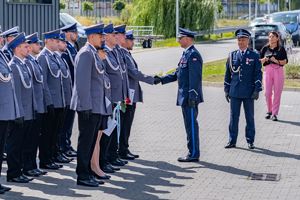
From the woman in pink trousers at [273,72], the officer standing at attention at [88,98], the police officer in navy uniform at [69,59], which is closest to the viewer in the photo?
the officer standing at attention at [88,98]

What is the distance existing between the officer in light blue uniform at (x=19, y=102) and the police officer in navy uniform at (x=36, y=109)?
0.78ft

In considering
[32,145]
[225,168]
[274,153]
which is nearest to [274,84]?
[274,153]

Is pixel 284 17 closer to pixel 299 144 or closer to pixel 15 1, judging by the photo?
pixel 15 1

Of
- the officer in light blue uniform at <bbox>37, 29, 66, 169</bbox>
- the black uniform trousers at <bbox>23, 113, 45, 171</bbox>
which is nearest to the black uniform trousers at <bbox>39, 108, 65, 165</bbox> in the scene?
the officer in light blue uniform at <bbox>37, 29, 66, 169</bbox>

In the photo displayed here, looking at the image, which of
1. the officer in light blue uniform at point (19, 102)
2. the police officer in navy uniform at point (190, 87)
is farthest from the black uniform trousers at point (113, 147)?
the officer in light blue uniform at point (19, 102)

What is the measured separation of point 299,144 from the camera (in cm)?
1451

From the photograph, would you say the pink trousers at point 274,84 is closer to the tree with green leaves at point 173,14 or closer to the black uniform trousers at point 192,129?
the black uniform trousers at point 192,129

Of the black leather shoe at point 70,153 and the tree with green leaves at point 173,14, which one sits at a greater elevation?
the tree with green leaves at point 173,14

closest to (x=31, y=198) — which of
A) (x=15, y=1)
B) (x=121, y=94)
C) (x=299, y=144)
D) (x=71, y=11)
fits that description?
(x=121, y=94)

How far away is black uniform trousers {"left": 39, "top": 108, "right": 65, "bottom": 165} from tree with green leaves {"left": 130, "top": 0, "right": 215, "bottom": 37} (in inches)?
1672

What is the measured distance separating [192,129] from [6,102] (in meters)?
3.53

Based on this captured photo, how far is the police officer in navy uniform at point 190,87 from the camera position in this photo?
41.6 ft

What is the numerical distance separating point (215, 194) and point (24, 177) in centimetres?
268

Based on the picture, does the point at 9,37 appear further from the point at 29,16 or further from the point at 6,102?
the point at 29,16
